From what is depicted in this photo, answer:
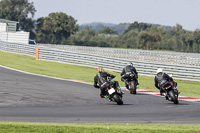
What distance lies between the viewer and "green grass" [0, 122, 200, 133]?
8.88 metres

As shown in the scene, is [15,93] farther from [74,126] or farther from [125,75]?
[74,126]

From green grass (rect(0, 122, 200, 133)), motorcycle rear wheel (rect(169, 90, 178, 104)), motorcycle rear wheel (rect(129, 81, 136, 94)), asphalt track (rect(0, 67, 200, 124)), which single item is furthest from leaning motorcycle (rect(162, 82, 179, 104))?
green grass (rect(0, 122, 200, 133))

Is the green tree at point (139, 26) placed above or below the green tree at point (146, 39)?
above

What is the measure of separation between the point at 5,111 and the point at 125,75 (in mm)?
7645

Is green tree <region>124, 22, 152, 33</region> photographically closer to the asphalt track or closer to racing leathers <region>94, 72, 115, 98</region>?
the asphalt track

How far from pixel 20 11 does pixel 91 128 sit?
109363 mm

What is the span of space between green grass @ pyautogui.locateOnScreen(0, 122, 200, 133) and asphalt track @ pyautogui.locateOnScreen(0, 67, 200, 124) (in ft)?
2.85

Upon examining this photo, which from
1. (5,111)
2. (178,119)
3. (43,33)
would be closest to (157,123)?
(178,119)

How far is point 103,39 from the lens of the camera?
395 feet

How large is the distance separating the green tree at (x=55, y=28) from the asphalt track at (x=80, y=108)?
310 feet

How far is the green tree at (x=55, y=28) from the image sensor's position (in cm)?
11250

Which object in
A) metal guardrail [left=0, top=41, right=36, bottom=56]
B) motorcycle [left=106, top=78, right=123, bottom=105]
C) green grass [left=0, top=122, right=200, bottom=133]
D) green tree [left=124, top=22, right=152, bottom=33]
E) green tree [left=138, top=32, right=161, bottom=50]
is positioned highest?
green tree [left=124, top=22, right=152, bottom=33]

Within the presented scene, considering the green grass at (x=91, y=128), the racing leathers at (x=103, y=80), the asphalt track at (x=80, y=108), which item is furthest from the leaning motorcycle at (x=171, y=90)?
the green grass at (x=91, y=128)

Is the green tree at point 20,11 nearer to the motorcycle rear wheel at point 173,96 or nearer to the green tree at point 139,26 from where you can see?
the green tree at point 139,26
